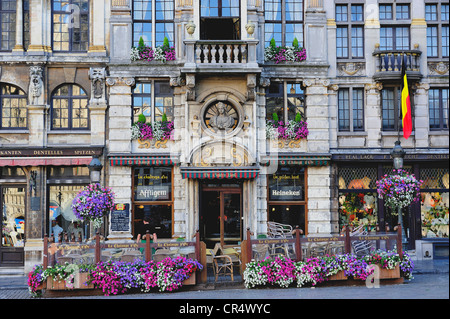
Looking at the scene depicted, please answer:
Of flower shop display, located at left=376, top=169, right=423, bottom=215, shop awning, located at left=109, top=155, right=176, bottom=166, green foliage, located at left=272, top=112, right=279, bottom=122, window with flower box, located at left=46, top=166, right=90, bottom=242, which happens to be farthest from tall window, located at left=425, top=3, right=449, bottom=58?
window with flower box, located at left=46, top=166, right=90, bottom=242

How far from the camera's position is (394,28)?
20.0m

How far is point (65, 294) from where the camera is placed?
13984mm

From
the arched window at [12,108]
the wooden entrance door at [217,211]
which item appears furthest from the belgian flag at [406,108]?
the arched window at [12,108]

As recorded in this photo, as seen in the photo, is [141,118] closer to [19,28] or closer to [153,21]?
[153,21]

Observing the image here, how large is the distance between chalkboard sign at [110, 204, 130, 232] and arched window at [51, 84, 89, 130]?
3.15 meters

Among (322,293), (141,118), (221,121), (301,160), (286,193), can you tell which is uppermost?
(141,118)

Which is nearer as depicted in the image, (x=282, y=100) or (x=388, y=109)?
(x=282, y=100)

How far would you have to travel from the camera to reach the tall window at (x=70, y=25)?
1928 cm

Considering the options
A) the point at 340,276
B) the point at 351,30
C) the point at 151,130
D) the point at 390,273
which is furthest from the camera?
the point at 351,30

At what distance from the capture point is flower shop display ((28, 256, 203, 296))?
1388 cm

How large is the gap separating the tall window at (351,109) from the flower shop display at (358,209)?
249cm

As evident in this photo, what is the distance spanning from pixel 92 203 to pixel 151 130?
4.93 meters

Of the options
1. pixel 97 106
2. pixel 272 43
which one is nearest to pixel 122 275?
pixel 97 106

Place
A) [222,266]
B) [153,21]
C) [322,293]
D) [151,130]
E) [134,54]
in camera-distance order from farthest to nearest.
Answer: [153,21] < [134,54] < [151,130] < [222,266] < [322,293]
